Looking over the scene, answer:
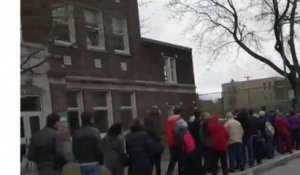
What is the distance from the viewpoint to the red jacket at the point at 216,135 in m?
13.7

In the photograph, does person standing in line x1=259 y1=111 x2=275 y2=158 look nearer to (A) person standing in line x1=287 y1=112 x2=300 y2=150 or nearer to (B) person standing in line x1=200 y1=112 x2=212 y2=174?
(A) person standing in line x1=287 y1=112 x2=300 y2=150

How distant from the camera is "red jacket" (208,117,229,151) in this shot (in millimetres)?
13719

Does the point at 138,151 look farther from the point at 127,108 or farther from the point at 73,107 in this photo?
the point at 127,108

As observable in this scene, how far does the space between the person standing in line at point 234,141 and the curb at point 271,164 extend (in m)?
0.45

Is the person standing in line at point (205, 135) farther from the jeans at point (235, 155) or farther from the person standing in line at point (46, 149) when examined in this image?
the person standing in line at point (46, 149)

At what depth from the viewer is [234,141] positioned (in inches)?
612

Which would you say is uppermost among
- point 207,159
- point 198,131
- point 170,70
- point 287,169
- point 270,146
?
point 170,70

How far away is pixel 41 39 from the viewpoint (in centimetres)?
1277

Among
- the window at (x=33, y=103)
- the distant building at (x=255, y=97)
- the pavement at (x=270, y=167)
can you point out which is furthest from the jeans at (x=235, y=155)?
the distant building at (x=255, y=97)

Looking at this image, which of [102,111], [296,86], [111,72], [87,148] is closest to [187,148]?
[87,148]

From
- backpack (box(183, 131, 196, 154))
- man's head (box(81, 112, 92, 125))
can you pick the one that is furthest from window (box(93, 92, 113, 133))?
man's head (box(81, 112, 92, 125))

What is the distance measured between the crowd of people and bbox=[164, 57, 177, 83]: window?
15.4 metres

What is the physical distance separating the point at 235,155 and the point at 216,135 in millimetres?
2365
